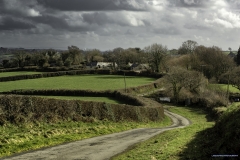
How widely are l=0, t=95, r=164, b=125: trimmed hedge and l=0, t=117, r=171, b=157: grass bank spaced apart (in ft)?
2.71

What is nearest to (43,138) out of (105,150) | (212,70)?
(105,150)

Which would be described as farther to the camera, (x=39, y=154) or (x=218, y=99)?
(x=218, y=99)

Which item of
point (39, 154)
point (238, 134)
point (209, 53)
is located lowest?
point (39, 154)

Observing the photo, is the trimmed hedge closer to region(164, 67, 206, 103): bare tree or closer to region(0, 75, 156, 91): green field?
region(164, 67, 206, 103): bare tree

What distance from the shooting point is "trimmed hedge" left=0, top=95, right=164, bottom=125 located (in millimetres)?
22766

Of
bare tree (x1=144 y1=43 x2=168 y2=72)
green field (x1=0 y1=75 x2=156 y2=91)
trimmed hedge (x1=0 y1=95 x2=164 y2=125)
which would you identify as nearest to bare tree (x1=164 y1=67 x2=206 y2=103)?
green field (x1=0 y1=75 x2=156 y2=91)

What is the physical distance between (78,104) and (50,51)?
454 ft

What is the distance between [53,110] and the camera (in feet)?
84.9

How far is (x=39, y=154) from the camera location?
55.9 ft

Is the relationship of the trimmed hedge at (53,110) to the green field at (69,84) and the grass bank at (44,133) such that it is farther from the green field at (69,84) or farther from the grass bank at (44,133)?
the green field at (69,84)

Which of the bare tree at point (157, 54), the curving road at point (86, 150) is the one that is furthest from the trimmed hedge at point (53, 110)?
the bare tree at point (157, 54)

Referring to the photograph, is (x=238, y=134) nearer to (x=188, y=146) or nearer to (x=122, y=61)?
(x=188, y=146)

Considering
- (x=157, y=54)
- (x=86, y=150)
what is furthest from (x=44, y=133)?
(x=157, y=54)

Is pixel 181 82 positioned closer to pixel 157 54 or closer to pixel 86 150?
pixel 157 54
